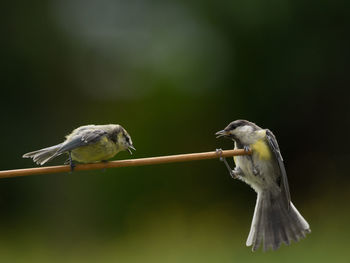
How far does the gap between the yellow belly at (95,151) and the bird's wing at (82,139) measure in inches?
2.0

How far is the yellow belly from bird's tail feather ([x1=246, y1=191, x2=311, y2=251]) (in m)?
1.55

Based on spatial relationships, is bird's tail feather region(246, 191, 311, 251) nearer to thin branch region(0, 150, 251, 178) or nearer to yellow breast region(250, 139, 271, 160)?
yellow breast region(250, 139, 271, 160)

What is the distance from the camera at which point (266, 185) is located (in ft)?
16.8

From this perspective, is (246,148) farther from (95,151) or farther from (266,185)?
(95,151)

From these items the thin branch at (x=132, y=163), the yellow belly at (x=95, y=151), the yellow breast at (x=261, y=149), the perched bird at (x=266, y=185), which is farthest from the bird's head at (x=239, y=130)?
the yellow belly at (x=95, y=151)

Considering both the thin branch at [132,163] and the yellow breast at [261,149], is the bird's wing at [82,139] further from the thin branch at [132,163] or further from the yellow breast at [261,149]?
the yellow breast at [261,149]

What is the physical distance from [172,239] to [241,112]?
2428 millimetres

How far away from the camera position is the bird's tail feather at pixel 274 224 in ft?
16.4

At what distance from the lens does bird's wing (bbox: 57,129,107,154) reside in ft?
14.6

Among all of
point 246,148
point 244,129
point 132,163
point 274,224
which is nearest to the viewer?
point 132,163

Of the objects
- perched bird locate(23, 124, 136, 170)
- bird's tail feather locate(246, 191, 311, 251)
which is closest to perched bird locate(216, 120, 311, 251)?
bird's tail feather locate(246, 191, 311, 251)

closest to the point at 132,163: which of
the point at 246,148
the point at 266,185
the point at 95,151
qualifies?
the point at 95,151

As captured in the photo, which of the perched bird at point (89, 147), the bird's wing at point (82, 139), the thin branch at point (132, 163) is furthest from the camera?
the perched bird at point (89, 147)

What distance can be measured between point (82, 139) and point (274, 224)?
1972 millimetres
